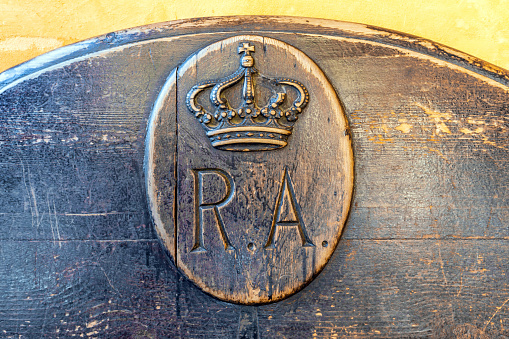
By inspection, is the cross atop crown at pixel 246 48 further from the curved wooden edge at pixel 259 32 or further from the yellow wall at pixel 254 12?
the yellow wall at pixel 254 12

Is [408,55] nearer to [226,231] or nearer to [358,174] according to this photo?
[358,174]

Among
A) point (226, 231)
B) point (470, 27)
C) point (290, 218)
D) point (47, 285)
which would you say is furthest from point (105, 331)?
point (470, 27)

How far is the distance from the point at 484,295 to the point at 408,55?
0.56 m

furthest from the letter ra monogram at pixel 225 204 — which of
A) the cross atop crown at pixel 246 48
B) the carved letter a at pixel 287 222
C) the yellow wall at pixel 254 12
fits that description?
the yellow wall at pixel 254 12

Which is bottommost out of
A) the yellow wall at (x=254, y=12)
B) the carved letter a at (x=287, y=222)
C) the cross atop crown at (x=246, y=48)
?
the carved letter a at (x=287, y=222)

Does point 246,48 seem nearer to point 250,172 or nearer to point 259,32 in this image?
point 259,32

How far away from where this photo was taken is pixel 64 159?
2.29 feet

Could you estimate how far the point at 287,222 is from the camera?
26.5 inches

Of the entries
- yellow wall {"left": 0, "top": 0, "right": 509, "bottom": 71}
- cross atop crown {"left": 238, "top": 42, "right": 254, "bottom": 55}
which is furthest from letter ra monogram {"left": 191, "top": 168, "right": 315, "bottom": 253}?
yellow wall {"left": 0, "top": 0, "right": 509, "bottom": 71}

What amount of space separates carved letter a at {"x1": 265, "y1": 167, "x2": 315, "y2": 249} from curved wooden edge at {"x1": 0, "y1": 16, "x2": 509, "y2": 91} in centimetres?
34

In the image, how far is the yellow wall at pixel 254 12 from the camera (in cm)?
86

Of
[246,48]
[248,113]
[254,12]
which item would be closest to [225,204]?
[248,113]

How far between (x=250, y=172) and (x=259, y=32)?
0.32m

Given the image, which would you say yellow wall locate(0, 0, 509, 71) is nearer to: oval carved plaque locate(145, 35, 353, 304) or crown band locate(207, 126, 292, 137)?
oval carved plaque locate(145, 35, 353, 304)
